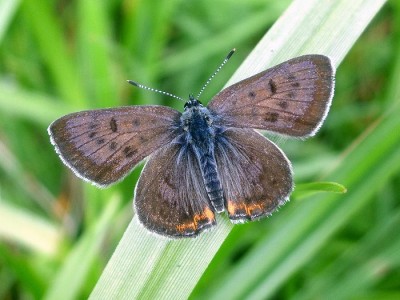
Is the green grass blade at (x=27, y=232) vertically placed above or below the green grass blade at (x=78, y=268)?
below

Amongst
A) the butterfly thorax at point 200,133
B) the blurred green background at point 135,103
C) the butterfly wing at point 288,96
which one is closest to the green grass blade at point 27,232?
the blurred green background at point 135,103

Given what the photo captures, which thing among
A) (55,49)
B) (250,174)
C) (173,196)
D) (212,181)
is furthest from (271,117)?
(55,49)

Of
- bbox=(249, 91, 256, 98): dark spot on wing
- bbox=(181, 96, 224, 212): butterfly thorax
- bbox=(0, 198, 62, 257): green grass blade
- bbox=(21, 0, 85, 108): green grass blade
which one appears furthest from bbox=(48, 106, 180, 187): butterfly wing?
bbox=(21, 0, 85, 108): green grass blade

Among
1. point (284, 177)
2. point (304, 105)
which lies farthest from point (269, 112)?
point (284, 177)

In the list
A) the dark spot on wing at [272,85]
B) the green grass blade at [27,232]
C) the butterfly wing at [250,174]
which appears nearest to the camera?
the butterfly wing at [250,174]

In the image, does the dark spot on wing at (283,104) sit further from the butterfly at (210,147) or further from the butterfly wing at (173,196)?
the butterfly wing at (173,196)

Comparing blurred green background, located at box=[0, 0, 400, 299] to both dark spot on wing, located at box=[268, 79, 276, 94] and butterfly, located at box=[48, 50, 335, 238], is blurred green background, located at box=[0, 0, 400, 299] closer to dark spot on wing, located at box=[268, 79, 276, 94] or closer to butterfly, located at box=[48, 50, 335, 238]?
butterfly, located at box=[48, 50, 335, 238]

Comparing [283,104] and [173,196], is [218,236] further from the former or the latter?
[283,104]
